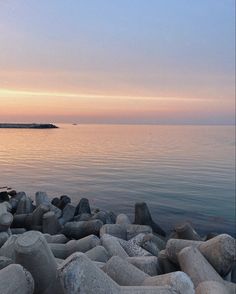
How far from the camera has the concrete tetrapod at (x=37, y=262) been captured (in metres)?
5.29

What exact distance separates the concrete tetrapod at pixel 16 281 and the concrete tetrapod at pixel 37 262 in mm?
274

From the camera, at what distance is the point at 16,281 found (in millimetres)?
4777

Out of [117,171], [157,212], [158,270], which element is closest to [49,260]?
[158,270]

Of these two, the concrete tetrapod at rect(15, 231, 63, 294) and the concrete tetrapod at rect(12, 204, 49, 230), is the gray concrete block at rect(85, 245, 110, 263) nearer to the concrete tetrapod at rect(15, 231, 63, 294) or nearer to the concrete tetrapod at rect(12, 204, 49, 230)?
the concrete tetrapod at rect(15, 231, 63, 294)

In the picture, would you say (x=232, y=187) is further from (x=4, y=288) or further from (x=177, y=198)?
(x=4, y=288)

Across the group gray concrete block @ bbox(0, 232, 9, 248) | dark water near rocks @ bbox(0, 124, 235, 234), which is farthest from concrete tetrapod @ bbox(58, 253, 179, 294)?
dark water near rocks @ bbox(0, 124, 235, 234)

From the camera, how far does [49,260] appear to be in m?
5.46

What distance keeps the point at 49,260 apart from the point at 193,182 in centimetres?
2412

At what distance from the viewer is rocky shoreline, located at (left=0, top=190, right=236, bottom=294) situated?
4.70m

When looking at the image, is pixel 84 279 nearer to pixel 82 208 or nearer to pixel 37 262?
pixel 37 262

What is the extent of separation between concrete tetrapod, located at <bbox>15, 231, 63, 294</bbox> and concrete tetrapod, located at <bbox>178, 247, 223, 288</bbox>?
7.03ft

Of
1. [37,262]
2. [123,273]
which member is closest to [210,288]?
[123,273]

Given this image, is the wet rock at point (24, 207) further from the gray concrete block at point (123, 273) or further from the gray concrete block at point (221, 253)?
the gray concrete block at point (123, 273)

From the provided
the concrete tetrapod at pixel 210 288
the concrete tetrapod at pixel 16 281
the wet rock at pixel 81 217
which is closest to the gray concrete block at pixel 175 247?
the concrete tetrapod at pixel 210 288
